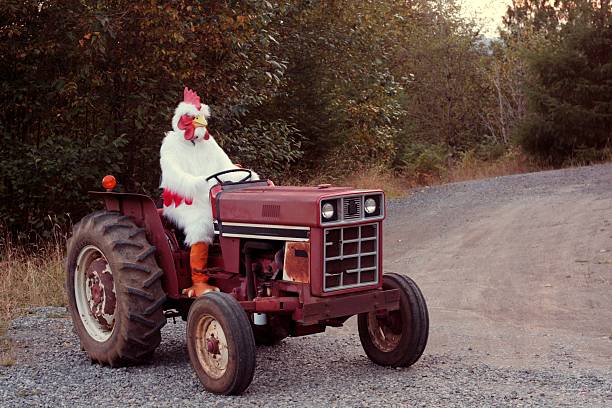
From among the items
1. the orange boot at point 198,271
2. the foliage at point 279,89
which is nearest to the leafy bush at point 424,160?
the foliage at point 279,89

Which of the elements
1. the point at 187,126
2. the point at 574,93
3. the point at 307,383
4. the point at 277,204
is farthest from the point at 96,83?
the point at 574,93

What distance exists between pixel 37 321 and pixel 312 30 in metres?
12.1

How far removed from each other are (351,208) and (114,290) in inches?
81.3

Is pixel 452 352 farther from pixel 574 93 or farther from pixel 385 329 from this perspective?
pixel 574 93

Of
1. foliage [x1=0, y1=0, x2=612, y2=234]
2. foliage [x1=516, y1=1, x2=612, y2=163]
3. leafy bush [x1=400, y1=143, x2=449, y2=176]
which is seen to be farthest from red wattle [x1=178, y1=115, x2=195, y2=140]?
leafy bush [x1=400, y1=143, x2=449, y2=176]

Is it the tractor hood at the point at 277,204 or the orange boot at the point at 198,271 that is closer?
the tractor hood at the point at 277,204

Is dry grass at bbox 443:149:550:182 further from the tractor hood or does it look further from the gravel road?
the tractor hood

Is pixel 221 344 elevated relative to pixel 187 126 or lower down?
lower down

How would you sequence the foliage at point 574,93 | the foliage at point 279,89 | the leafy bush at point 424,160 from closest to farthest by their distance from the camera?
the foliage at point 279,89
the foliage at point 574,93
the leafy bush at point 424,160

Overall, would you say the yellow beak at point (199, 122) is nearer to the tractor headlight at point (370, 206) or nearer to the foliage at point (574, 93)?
the tractor headlight at point (370, 206)

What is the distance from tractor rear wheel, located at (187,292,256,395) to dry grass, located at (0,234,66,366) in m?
2.38

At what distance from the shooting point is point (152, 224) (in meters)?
6.88

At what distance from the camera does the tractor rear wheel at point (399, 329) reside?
6.38 m

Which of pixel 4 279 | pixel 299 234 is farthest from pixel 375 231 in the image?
pixel 4 279
